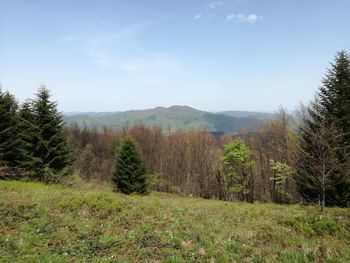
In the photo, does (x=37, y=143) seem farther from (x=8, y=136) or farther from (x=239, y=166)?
(x=239, y=166)

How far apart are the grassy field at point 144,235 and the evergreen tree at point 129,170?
21.5 meters

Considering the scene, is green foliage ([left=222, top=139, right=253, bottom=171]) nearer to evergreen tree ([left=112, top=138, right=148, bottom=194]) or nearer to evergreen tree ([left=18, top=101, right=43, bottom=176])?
evergreen tree ([left=112, top=138, right=148, bottom=194])

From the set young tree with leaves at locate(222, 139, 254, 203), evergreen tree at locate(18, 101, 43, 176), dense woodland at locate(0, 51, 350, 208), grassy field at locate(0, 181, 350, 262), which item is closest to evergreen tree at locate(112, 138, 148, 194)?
dense woodland at locate(0, 51, 350, 208)

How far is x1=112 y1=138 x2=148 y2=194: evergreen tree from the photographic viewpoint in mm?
33938

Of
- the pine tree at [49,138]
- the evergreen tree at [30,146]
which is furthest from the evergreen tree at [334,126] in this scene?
the evergreen tree at [30,146]

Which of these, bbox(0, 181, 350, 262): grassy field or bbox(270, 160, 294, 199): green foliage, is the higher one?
bbox(0, 181, 350, 262): grassy field

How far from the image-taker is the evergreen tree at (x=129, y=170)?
33.9 meters

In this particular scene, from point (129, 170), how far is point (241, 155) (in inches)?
726

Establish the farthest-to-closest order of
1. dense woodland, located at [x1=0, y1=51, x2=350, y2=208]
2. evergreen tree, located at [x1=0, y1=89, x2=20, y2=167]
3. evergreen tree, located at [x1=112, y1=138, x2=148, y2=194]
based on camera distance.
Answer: evergreen tree, located at [x1=112, y1=138, x2=148, y2=194], evergreen tree, located at [x1=0, y1=89, x2=20, y2=167], dense woodland, located at [x1=0, y1=51, x2=350, y2=208]

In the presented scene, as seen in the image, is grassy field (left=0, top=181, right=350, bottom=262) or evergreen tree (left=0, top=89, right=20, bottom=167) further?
evergreen tree (left=0, top=89, right=20, bottom=167)

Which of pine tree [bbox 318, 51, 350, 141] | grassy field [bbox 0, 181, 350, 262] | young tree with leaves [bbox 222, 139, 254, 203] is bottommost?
young tree with leaves [bbox 222, 139, 254, 203]

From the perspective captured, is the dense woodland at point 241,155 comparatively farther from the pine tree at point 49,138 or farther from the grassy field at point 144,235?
the grassy field at point 144,235

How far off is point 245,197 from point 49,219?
44.5m

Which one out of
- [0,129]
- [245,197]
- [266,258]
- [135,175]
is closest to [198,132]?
[245,197]
